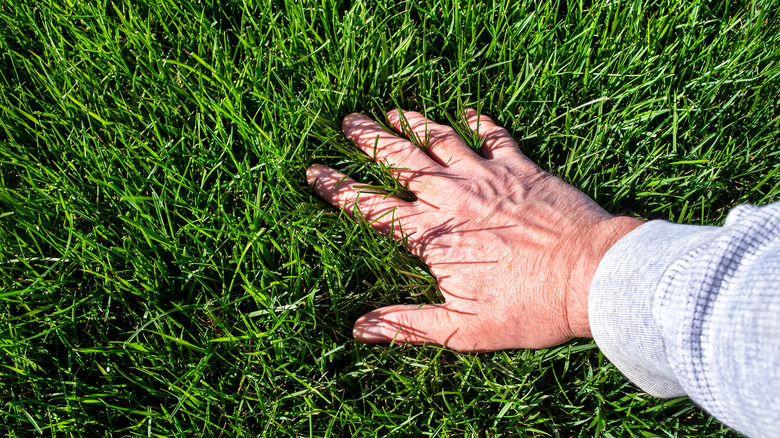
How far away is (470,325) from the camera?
154cm

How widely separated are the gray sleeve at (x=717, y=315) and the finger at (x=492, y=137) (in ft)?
2.18

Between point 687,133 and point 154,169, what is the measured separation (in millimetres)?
1873

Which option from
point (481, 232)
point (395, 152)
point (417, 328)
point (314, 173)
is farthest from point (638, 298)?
point (314, 173)

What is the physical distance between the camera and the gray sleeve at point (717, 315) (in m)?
0.88

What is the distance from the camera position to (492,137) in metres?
1.82

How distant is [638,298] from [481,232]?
1.80 ft

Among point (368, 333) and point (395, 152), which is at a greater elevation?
point (395, 152)

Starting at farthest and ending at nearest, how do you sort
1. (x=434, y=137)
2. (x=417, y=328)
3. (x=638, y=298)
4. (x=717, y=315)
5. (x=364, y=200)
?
(x=434, y=137) < (x=364, y=200) < (x=417, y=328) < (x=638, y=298) < (x=717, y=315)

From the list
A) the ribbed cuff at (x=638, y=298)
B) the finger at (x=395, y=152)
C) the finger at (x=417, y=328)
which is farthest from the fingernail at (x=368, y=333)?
the ribbed cuff at (x=638, y=298)

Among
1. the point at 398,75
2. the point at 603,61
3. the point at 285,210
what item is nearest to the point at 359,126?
the point at 398,75

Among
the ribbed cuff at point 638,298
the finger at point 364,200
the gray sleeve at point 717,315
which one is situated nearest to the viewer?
the gray sleeve at point 717,315

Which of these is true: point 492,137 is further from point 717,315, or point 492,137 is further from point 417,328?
point 717,315

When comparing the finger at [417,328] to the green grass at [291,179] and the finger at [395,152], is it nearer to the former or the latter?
the green grass at [291,179]

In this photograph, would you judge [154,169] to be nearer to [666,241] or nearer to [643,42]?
[666,241]
